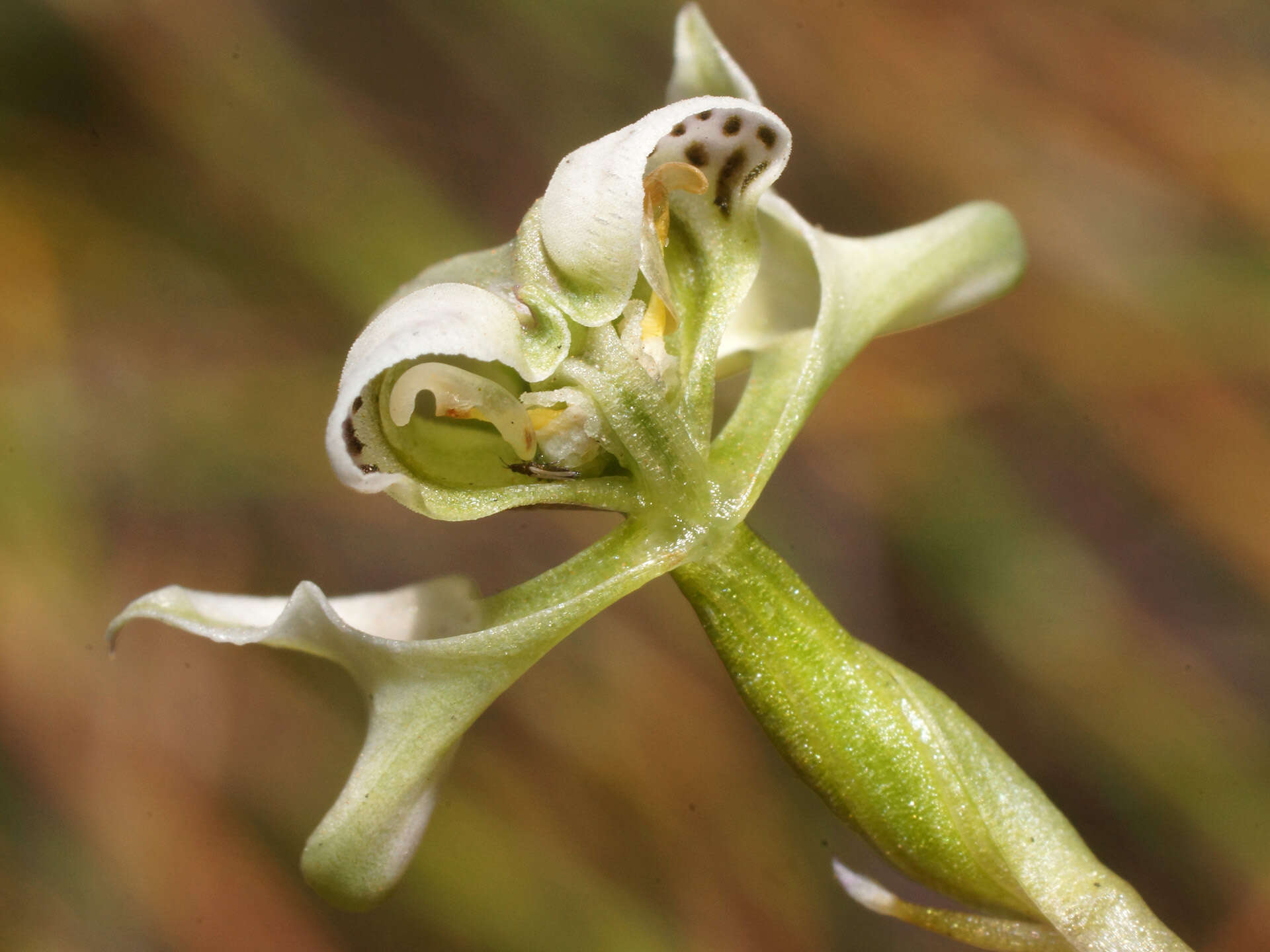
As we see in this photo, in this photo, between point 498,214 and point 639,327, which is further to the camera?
point 498,214

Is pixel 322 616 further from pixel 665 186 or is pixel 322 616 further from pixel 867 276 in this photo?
pixel 867 276

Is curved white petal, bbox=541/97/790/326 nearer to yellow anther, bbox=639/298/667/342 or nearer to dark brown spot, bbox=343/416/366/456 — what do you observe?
yellow anther, bbox=639/298/667/342

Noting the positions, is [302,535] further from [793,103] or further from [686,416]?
[686,416]

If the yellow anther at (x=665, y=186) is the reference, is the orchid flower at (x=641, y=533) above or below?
below

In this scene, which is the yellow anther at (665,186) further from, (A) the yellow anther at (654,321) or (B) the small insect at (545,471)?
(B) the small insect at (545,471)

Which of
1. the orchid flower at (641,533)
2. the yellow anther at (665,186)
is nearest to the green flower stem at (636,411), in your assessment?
the orchid flower at (641,533)

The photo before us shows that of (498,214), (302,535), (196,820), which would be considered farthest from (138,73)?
(196,820)

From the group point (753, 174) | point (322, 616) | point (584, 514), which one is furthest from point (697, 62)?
point (584, 514)
